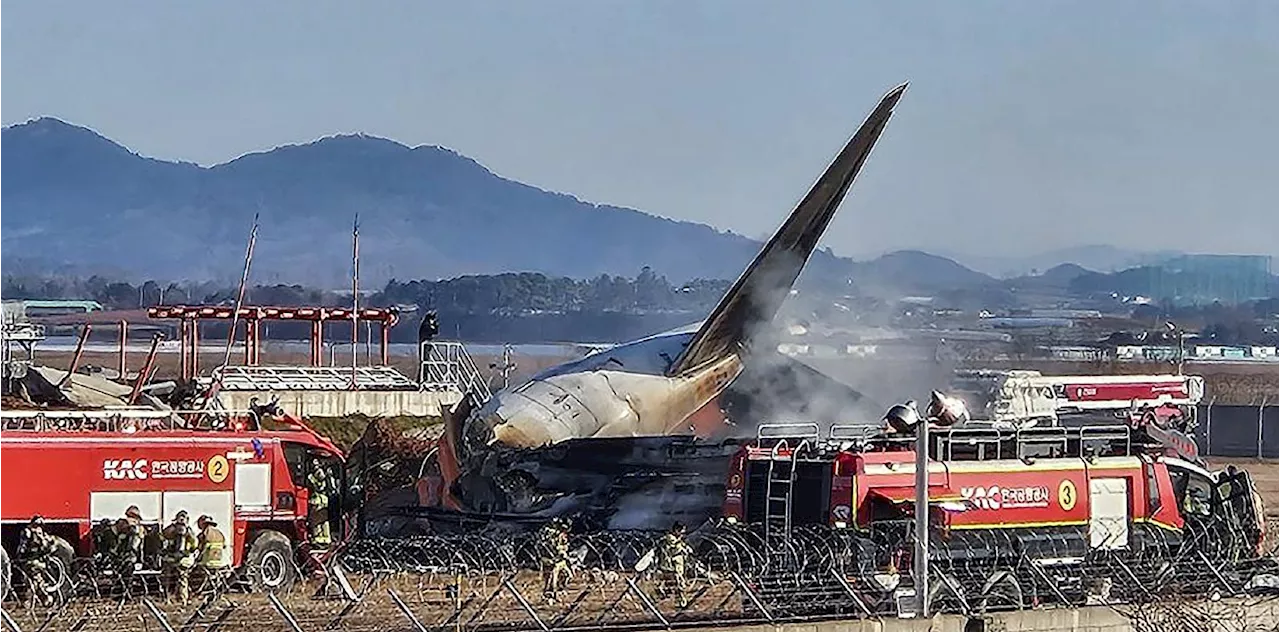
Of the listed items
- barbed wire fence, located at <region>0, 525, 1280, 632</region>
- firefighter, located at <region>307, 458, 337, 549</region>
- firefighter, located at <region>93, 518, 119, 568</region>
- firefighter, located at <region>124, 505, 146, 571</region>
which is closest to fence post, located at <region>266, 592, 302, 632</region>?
barbed wire fence, located at <region>0, 525, 1280, 632</region>

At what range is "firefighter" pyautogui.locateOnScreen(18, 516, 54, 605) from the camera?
85.9 ft

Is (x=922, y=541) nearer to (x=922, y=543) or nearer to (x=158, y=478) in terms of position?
(x=922, y=543)

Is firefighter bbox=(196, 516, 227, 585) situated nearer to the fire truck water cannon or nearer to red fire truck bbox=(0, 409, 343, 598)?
red fire truck bbox=(0, 409, 343, 598)

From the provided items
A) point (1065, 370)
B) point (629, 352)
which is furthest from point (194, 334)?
point (1065, 370)

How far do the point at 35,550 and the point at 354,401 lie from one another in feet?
94.0

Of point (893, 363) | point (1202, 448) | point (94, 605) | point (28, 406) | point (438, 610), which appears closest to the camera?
point (94, 605)

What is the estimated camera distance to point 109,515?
28141 mm

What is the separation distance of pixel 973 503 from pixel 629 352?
1737 centimetres

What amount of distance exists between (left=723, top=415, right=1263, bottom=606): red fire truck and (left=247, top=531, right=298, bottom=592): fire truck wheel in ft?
19.8

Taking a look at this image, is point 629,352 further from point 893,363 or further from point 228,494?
point 228,494

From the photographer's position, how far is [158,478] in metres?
28.5

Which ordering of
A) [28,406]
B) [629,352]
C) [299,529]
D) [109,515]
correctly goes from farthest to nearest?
[629,352] → [28,406] → [299,529] → [109,515]

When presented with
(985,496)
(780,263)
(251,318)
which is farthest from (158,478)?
(251,318)

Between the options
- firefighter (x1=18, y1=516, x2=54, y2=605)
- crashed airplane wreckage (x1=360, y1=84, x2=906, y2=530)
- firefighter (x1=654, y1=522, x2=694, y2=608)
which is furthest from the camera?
crashed airplane wreckage (x1=360, y1=84, x2=906, y2=530)
